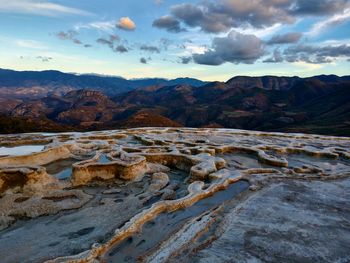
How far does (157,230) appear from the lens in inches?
536

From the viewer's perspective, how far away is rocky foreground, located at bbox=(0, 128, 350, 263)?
11664 mm

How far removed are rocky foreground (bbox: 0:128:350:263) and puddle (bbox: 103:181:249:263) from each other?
0.13 ft

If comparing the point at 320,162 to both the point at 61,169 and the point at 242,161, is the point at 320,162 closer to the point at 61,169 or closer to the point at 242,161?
the point at 242,161

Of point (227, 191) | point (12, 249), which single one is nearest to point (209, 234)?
point (227, 191)

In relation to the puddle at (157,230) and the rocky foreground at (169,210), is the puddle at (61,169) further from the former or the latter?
the puddle at (157,230)

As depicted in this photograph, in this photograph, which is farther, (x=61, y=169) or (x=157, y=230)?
(x=61, y=169)

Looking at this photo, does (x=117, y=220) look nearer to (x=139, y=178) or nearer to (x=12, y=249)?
(x=12, y=249)

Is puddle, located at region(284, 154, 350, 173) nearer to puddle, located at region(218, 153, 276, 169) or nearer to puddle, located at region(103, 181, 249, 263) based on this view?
puddle, located at region(218, 153, 276, 169)

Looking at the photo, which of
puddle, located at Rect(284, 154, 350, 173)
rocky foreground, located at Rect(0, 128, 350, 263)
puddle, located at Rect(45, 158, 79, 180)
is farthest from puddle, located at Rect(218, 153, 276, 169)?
puddle, located at Rect(45, 158, 79, 180)

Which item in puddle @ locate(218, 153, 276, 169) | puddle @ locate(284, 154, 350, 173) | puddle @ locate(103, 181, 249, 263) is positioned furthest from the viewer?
puddle @ locate(284, 154, 350, 173)

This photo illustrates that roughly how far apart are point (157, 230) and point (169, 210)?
90.3 inches

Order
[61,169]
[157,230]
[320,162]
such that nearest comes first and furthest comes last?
[157,230], [61,169], [320,162]

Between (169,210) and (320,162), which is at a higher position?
(169,210)

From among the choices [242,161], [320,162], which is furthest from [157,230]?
[320,162]
